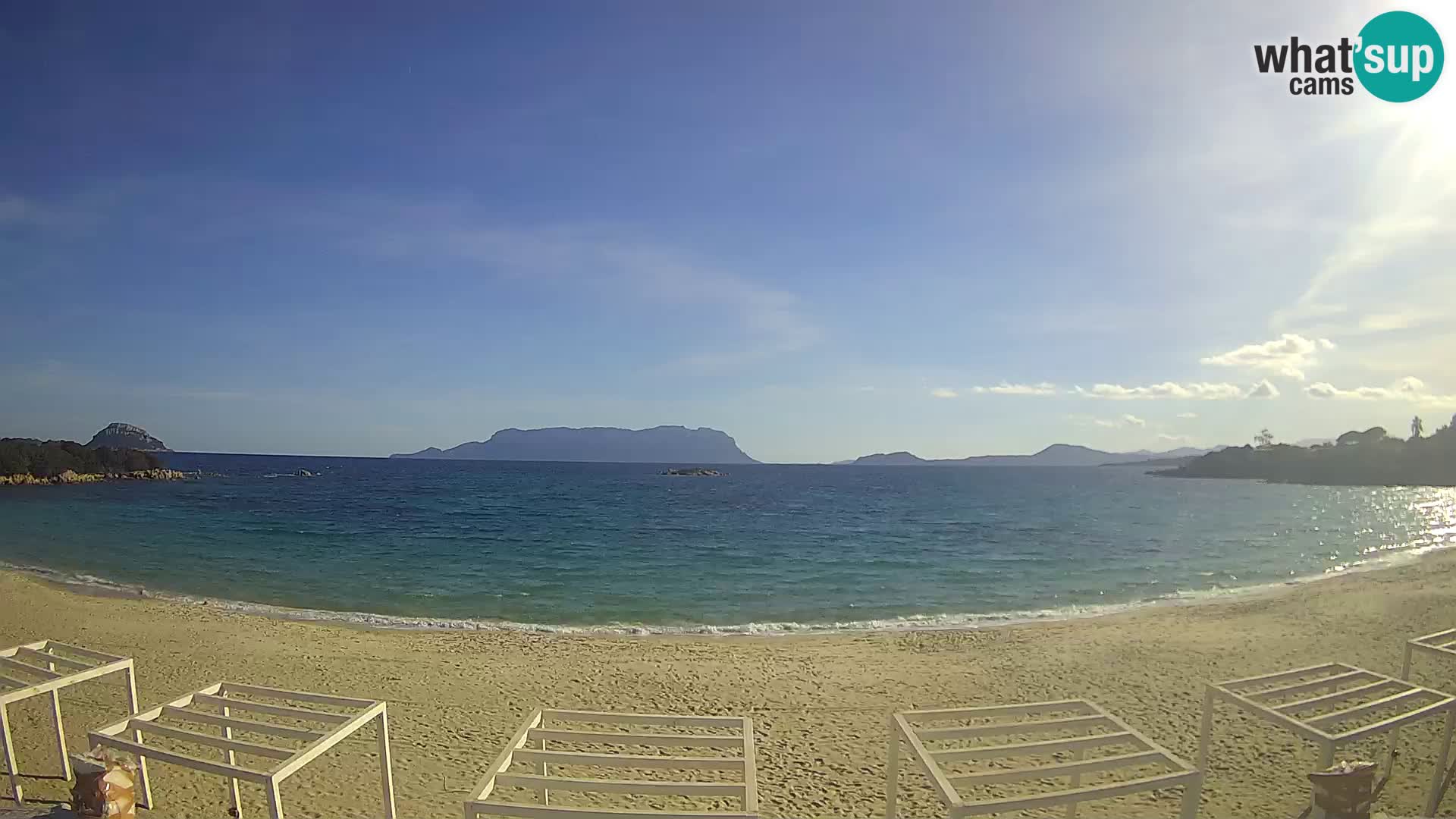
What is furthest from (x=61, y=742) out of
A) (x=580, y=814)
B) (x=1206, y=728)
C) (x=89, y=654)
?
(x=1206, y=728)

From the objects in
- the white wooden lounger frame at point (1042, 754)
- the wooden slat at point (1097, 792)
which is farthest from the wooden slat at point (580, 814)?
the wooden slat at point (1097, 792)

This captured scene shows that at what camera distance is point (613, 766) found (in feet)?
12.5

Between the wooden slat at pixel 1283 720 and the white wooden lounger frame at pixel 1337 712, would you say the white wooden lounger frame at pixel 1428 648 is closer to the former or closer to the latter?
the white wooden lounger frame at pixel 1337 712

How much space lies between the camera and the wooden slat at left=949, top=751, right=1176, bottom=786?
368 centimetres

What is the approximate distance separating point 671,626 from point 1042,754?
10.5 m

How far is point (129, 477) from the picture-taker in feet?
225

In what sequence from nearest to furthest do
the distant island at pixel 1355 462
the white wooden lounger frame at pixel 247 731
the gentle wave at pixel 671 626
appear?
the white wooden lounger frame at pixel 247 731
the gentle wave at pixel 671 626
the distant island at pixel 1355 462

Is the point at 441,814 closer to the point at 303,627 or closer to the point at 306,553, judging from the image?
the point at 303,627

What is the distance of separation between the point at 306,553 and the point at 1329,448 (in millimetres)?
129693

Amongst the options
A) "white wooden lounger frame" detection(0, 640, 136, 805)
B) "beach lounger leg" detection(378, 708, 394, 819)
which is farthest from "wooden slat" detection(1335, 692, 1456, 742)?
"white wooden lounger frame" detection(0, 640, 136, 805)

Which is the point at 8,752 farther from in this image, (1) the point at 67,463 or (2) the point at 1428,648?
(1) the point at 67,463

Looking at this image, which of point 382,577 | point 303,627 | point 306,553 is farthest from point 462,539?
point 303,627

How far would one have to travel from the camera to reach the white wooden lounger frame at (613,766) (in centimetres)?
324

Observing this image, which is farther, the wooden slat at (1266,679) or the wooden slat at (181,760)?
the wooden slat at (1266,679)
